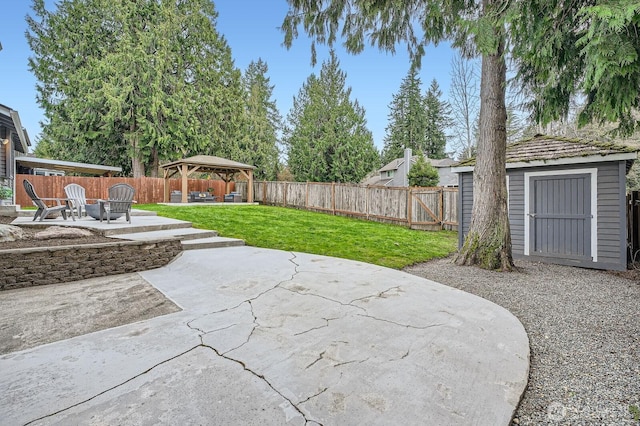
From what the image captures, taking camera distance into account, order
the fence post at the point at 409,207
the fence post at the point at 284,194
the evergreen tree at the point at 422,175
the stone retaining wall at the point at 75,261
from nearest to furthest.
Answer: the stone retaining wall at the point at 75,261 → the fence post at the point at 409,207 → the fence post at the point at 284,194 → the evergreen tree at the point at 422,175

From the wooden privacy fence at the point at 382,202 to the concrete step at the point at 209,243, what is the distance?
7377mm

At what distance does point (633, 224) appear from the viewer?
6.43 meters

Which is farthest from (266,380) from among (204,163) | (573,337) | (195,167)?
(195,167)

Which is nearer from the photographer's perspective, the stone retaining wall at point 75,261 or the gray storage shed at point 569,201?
the stone retaining wall at point 75,261

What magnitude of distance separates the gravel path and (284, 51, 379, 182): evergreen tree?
54.2 ft

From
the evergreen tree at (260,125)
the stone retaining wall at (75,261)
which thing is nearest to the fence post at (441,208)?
the stone retaining wall at (75,261)

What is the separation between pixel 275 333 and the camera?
8.24 feet

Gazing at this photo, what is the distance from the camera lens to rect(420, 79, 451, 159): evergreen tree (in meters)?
34.8

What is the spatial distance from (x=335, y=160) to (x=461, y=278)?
1707 cm

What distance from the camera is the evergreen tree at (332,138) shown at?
2136cm

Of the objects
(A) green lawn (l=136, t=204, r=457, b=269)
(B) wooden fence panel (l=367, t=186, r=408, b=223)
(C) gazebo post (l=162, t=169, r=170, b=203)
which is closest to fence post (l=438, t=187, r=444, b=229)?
(A) green lawn (l=136, t=204, r=457, b=269)

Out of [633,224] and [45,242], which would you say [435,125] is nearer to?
[633,224]

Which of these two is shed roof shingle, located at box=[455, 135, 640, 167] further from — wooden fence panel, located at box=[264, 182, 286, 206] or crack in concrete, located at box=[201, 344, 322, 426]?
wooden fence panel, located at box=[264, 182, 286, 206]

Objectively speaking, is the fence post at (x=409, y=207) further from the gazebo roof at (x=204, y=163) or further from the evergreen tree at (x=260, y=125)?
the evergreen tree at (x=260, y=125)
